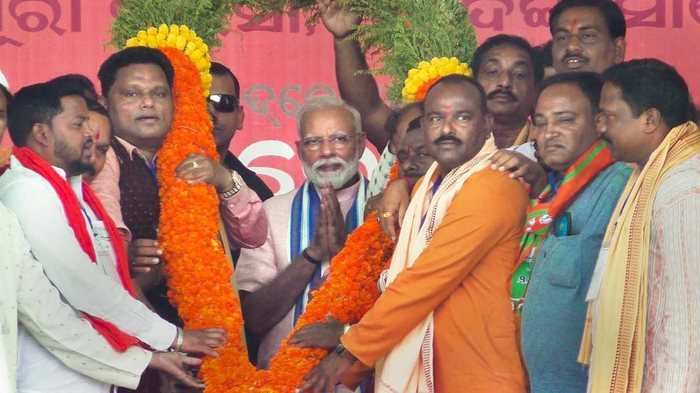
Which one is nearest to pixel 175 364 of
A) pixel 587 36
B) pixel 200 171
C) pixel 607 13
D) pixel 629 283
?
pixel 200 171

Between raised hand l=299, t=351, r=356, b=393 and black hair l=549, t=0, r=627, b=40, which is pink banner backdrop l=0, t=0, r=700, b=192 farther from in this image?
raised hand l=299, t=351, r=356, b=393

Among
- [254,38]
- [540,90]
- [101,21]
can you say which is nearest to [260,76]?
[254,38]

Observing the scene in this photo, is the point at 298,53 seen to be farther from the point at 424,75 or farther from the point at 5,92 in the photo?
the point at 5,92

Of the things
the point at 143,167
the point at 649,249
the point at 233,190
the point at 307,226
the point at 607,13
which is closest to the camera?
the point at 649,249

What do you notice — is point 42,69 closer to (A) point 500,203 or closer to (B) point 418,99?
(B) point 418,99

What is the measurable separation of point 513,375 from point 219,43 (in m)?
2.34

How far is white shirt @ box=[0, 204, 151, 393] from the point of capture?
5.73 meters

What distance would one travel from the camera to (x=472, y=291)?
241 inches

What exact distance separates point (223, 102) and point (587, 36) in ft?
5.84

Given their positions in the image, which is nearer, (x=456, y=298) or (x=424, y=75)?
(x=456, y=298)

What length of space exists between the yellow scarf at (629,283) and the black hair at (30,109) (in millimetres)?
2331

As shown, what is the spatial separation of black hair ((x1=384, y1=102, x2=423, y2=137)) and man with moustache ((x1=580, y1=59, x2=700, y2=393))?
4.74ft

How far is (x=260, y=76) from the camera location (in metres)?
8.52

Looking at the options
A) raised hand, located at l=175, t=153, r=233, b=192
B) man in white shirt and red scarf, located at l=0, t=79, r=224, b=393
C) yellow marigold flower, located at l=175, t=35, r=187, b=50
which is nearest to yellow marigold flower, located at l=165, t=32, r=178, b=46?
yellow marigold flower, located at l=175, t=35, r=187, b=50
